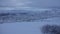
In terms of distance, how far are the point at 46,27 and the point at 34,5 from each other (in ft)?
1.15

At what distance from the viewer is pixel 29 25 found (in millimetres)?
1297

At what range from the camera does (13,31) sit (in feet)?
4.30

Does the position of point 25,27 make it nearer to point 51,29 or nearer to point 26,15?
point 26,15

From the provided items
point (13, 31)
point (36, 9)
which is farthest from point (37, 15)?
point (13, 31)

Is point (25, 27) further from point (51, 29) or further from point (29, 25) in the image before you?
point (51, 29)

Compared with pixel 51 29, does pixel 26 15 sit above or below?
above

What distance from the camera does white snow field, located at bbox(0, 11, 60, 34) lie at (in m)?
1.30

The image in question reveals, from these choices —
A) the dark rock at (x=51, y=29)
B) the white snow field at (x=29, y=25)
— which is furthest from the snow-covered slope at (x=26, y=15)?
the dark rock at (x=51, y=29)

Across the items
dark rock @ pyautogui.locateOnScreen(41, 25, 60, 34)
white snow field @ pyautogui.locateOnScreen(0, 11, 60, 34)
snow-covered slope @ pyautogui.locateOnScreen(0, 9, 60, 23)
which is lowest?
dark rock @ pyautogui.locateOnScreen(41, 25, 60, 34)

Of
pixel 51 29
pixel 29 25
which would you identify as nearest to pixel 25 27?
pixel 29 25

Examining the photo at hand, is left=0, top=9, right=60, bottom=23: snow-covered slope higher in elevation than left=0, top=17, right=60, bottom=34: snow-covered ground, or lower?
higher

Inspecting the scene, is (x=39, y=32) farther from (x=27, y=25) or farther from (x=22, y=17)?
(x=22, y=17)

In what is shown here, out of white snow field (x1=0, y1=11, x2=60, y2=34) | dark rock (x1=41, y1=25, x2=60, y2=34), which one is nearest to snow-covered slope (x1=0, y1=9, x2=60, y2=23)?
white snow field (x1=0, y1=11, x2=60, y2=34)

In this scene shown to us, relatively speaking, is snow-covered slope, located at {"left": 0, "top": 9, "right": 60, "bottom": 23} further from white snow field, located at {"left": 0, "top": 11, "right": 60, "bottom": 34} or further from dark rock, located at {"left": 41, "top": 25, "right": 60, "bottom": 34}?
dark rock, located at {"left": 41, "top": 25, "right": 60, "bottom": 34}
